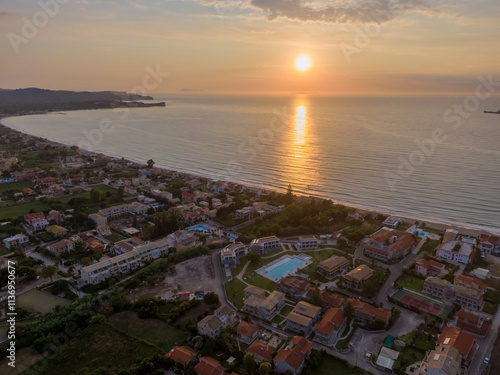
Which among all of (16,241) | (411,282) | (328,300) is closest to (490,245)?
(411,282)

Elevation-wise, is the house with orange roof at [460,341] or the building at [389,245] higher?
the building at [389,245]

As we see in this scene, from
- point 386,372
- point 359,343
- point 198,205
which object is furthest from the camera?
point 198,205

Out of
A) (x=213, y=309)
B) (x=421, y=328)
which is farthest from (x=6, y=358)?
(x=421, y=328)

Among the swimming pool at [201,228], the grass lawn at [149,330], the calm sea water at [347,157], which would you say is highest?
the calm sea water at [347,157]

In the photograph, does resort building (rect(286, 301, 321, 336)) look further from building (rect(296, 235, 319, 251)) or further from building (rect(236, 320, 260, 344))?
building (rect(296, 235, 319, 251))

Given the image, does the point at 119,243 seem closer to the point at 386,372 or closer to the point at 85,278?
the point at 85,278

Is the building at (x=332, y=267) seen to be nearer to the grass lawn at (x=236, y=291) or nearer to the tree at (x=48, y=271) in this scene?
the grass lawn at (x=236, y=291)

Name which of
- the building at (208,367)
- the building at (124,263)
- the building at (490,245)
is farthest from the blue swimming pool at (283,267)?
the building at (490,245)
